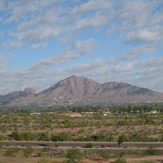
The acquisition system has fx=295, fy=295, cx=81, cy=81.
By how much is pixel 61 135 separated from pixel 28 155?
59.3 ft

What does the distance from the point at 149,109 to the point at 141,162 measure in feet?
382

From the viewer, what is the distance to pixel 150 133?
162 ft

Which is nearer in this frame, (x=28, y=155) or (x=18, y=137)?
(x=28, y=155)

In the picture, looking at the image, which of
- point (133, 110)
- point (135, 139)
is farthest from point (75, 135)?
point (133, 110)

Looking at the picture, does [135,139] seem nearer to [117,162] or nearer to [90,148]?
[90,148]

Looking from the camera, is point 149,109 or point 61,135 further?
point 149,109

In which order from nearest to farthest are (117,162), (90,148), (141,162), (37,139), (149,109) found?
(117,162)
(141,162)
(90,148)
(37,139)
(149,109)

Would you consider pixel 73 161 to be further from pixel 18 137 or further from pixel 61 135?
pixel 18 137

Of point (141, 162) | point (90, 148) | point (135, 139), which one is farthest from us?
point (135, 139)

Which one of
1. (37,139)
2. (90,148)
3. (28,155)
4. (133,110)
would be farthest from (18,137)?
(133,110)

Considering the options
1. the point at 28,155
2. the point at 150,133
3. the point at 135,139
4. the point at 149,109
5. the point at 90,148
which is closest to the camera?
the point at 28,155

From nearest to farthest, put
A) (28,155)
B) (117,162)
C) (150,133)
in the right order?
(117,162)
(28,155)
(150,133)

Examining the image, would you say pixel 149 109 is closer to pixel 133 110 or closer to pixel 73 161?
pixel 133 110

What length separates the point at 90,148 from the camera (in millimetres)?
33781
